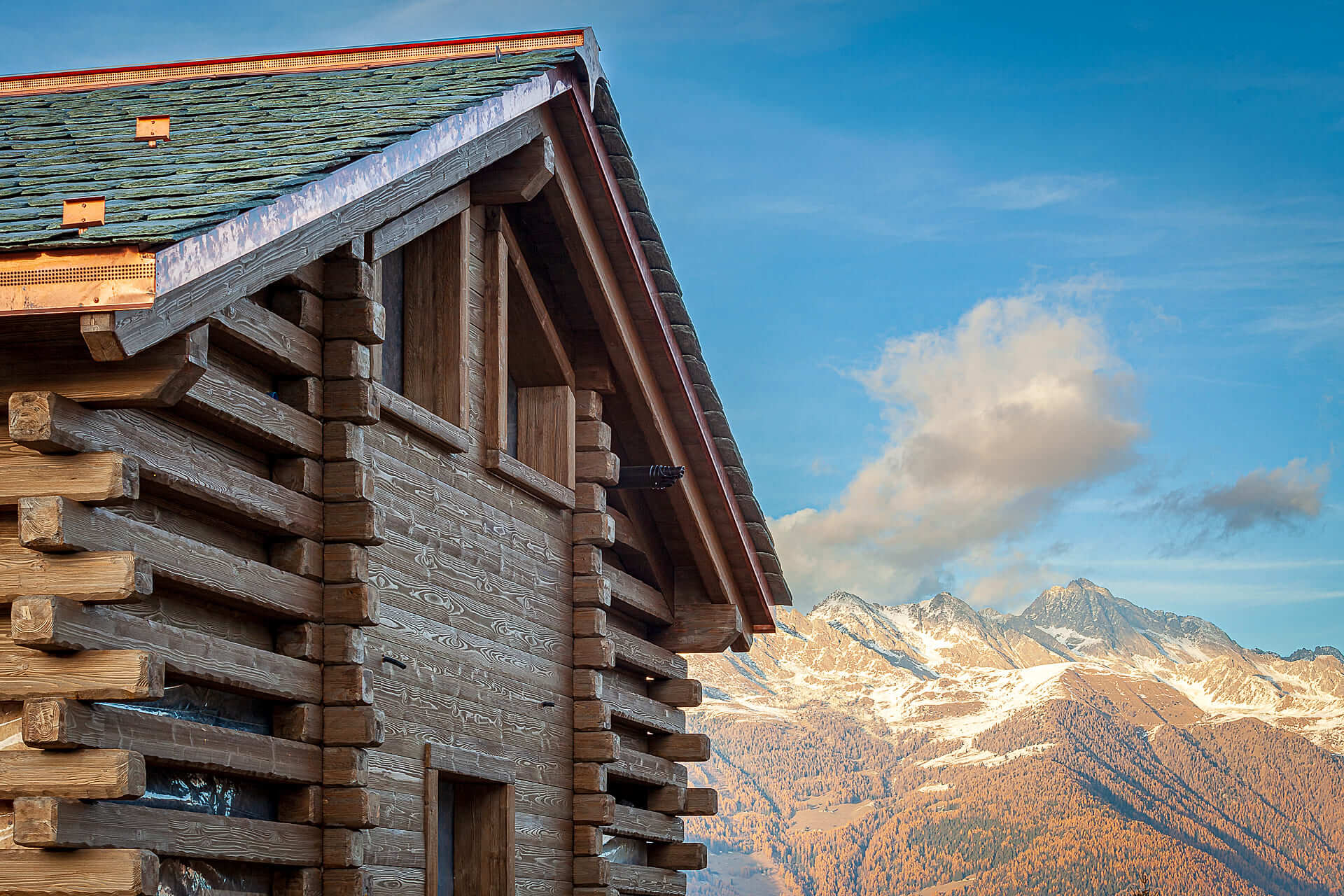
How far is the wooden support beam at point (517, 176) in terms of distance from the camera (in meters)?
8.68

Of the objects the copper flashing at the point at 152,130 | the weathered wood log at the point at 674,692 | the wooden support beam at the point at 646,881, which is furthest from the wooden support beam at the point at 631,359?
the copper flashing at the point at 152,130

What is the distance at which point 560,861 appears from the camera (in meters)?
9.77

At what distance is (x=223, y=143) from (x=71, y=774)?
2705mm

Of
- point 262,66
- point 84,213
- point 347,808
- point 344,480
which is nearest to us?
point 84,213

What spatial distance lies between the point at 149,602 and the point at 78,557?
0.68 metres

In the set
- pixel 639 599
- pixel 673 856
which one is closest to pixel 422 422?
pixel 639 599

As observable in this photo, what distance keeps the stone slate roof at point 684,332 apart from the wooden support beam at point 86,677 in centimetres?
488

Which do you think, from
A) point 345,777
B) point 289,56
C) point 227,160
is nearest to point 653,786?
point 345,777

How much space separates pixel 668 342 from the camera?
10531 millimetres

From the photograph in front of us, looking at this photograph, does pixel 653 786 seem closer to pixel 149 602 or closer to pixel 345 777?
pixel 345 777

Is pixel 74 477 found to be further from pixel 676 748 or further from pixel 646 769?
pixel 676 748

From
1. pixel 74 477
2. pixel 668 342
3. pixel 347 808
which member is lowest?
pixel 347 808

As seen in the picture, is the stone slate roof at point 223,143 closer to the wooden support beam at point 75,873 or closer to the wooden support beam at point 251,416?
the wooden support beam at point 251,416

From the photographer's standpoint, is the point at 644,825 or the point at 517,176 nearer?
the point at 517,176
